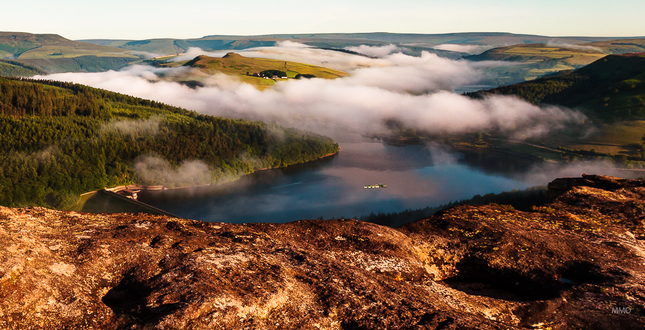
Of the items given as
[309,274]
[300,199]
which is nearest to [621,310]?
[309,274]

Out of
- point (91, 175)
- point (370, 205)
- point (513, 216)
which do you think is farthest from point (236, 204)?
point (513, 216)

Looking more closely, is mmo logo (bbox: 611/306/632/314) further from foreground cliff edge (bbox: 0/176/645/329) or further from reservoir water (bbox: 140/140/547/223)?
reservoir water (bbox: 140/140/547/223)

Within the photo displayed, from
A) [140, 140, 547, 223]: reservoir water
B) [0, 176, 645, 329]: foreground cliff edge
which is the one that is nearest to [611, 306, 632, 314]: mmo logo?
[0, 176, 645, 329]: foreground cliff edge

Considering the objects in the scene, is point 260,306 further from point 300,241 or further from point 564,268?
point 564,268

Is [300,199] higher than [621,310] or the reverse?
the reverse

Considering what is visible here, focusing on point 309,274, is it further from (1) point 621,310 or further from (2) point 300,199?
(2) point 300,199

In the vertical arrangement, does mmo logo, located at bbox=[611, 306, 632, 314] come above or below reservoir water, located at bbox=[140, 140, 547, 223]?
above

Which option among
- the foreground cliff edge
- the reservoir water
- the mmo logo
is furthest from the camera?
the reservoir water

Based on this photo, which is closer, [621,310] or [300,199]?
[621,310]
